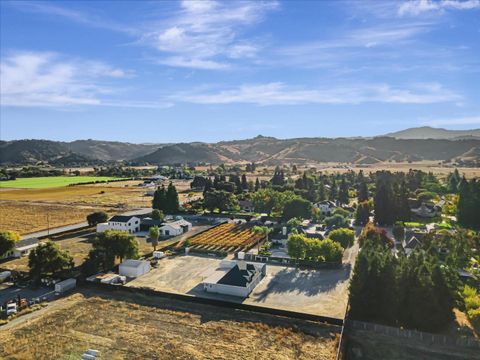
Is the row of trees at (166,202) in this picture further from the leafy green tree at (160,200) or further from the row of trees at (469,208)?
the row of trees at (469,208)

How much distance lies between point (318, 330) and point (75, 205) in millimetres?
74581

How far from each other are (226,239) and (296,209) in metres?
16.6

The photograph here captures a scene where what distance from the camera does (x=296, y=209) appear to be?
66.3 meters

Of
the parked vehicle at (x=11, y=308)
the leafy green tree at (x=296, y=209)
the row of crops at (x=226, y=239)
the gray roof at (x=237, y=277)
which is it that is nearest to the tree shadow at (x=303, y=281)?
the gray roof at (x=237, y=277)

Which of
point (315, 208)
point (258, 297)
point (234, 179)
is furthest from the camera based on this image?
point (234, 179)

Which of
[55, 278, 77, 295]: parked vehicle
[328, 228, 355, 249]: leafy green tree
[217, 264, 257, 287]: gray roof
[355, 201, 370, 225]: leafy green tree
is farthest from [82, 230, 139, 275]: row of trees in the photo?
[355, 201, 370, 225]: leafy green tree

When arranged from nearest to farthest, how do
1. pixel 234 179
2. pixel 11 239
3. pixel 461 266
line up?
1. pixel 461 266
2. pixel 11 239
3. pixel 234 179

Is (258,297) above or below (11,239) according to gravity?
below

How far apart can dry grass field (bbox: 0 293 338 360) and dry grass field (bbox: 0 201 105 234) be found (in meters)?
36.7

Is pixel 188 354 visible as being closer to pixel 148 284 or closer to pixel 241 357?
pixel 241 357

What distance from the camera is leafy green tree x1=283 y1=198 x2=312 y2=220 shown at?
66312 mm

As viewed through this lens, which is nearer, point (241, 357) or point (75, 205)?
point (241, 357)

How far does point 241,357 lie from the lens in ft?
79.6

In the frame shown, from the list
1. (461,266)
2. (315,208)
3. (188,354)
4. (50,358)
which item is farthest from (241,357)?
(315,208)
